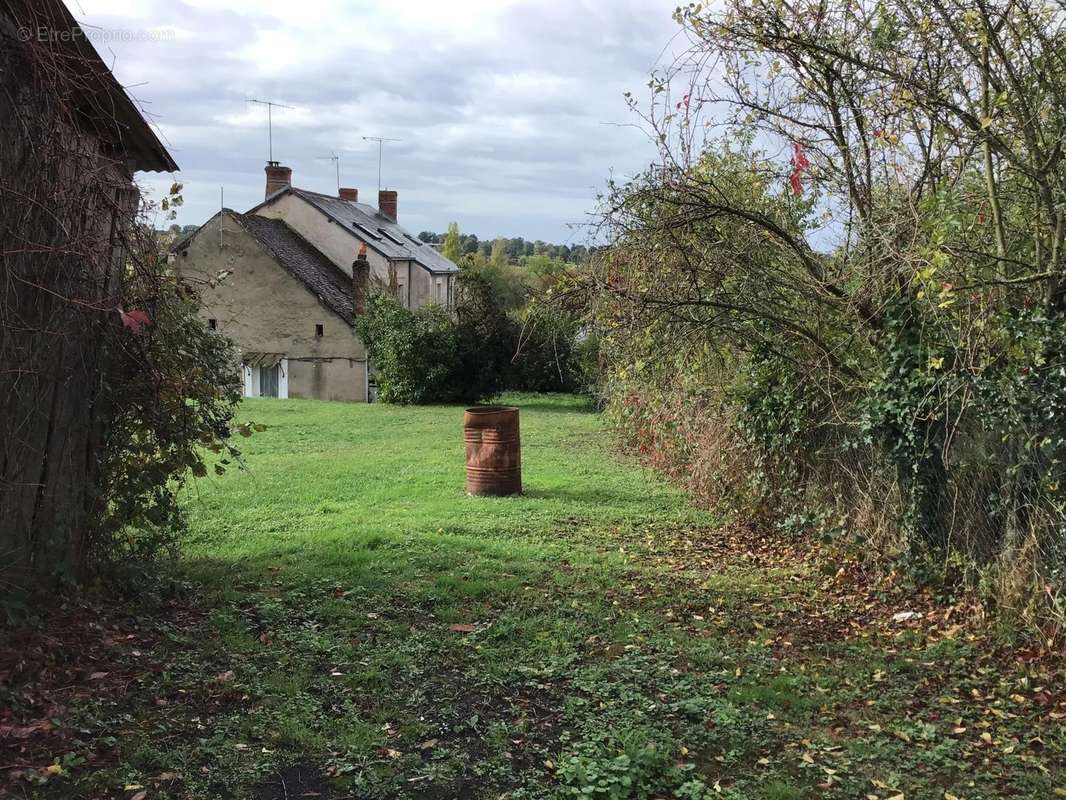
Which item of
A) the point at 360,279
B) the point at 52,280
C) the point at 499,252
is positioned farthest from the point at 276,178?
the point at 499,252

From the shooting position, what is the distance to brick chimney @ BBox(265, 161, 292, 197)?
38406 mm

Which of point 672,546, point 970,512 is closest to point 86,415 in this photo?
point 672,546

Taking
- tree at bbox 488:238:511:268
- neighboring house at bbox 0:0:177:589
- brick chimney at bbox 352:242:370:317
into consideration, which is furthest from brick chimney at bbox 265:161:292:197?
tree at bbox 488:238:511:268

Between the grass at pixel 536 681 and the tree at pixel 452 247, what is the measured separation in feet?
213

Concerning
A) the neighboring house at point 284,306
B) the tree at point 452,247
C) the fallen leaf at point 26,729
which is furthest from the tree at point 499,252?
the fallen leaf at point 26,729

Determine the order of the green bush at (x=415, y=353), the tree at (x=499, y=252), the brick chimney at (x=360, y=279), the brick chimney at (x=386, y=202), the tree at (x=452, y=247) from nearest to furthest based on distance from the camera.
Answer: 1. the green bush at (x=415, y=353)
2. the brick chimney at (x=360, y=279)
3. the brick chimney at (x=386, y=202)
4. the tree at (x=452, y=247)
5. the tree at (x=499, y=252)

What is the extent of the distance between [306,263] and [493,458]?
2539 cm

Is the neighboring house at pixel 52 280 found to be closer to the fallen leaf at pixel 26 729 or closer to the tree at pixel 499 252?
the fallen leaf at pixel 26 729

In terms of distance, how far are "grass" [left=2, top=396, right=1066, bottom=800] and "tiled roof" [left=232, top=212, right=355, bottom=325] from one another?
24246 mm

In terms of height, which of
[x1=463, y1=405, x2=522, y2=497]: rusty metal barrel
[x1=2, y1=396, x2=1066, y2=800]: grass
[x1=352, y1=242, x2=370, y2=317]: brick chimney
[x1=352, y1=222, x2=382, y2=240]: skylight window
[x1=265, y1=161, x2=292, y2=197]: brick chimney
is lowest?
[x1=2, y1=396, x2=1066, y2=800]: grass

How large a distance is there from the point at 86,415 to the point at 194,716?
235 centimetres

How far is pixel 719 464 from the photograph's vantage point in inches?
394

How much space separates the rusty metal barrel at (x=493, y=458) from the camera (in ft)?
36.6

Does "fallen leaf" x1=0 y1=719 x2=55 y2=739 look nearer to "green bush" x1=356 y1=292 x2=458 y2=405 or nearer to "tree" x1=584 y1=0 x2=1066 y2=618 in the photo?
"tree" x1=584 y1=0 x2=1066 y2=618
